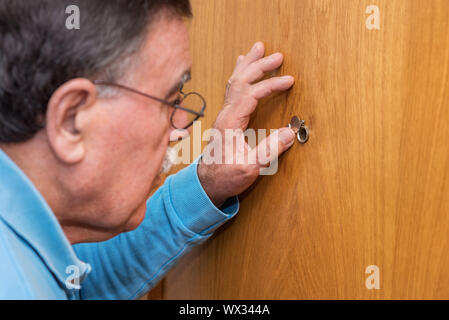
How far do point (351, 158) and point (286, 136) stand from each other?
4.9 inches

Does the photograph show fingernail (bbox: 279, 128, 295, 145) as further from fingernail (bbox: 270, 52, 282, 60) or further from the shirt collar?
the shirt collar

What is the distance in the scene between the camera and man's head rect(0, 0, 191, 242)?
54cm

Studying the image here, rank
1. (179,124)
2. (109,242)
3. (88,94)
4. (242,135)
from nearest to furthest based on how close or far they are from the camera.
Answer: (88,94) < (179,124) < (242,135) < (109,242)

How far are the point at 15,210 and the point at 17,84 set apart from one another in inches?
5.8

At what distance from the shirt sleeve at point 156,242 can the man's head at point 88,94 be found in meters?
0.20

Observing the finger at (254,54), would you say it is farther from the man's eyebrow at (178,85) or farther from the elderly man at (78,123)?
the man's eyebrow at (178,85)

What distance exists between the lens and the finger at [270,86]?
0.71 metres

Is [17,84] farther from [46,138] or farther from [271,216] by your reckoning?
[271,216]

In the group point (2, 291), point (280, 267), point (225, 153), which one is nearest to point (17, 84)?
point (2, 291)

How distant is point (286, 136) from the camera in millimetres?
709

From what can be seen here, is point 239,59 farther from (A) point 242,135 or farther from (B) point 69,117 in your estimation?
(B) point 69,117

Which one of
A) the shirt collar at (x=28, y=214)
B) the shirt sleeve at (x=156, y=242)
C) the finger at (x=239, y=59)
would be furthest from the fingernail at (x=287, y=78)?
the shirt collar at (x=28, y=214)

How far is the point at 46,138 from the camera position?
58 centimetres

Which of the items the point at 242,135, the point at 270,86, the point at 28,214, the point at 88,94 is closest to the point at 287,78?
the point at 270,86
